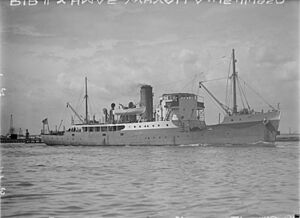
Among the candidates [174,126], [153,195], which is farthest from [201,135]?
[153,195]

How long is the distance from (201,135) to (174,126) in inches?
62.8

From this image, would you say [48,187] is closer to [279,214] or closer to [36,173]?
[36,173]

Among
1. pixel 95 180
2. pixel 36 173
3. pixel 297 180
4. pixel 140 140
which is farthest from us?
pixel 140 140

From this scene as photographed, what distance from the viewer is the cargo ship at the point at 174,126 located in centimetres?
1844

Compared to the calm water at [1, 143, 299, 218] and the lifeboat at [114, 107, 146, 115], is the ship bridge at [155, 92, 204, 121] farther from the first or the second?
the calm water at [1, 143, 299, 218]

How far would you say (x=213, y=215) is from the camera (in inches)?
161

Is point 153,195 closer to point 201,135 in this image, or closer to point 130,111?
point 201,135

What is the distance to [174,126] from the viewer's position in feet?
65.7

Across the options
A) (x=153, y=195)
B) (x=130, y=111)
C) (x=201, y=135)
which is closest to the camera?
(x=153, y=195)

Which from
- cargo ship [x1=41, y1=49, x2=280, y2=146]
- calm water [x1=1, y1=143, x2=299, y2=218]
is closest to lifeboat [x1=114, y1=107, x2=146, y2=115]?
cargo ship [x1=41, y1=49, x2=280, y2=146]

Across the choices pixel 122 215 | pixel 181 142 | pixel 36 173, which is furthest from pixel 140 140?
pixel 122 215

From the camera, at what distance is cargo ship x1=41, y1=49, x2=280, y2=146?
18.4 meters

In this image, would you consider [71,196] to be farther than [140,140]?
No

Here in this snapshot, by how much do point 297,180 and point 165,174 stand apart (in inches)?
98.0
